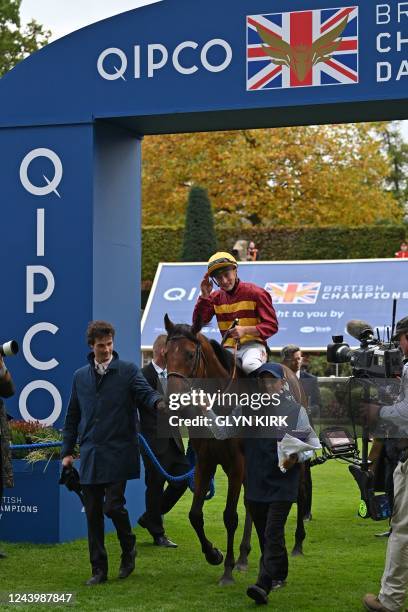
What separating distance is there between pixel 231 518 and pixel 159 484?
1586 mm

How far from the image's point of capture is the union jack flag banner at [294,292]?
848 inches

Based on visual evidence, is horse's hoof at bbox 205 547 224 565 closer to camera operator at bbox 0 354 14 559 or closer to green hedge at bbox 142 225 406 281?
camera operator at bbox 0 354 14 559

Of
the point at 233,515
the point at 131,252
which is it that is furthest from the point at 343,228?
the point at 233,515

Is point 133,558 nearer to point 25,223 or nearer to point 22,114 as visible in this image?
point 25,223

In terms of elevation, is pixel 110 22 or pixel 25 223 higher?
pixel 110 22

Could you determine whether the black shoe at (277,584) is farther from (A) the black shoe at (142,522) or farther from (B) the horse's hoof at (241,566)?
(A) the black shoe at (142,522)

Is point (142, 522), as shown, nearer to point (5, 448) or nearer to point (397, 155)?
point (5, 448)

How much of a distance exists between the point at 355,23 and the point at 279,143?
27.1 meters

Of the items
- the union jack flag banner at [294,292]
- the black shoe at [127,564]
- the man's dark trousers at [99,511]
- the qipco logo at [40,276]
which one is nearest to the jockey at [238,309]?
the man's dark trousers at [99,511]

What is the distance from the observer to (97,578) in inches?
282

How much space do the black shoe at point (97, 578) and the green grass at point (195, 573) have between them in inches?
2.4

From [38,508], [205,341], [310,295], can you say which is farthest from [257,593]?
[310,295]

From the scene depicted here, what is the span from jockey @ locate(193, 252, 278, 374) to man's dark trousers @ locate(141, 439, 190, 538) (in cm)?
181

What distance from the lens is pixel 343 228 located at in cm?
3020
